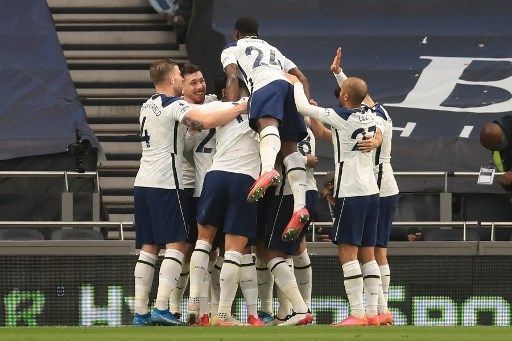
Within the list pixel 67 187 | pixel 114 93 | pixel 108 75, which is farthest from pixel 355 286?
pixel 108 75

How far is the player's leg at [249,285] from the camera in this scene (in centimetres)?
1580

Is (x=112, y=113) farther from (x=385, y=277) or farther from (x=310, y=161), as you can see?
(x=310, y=161)

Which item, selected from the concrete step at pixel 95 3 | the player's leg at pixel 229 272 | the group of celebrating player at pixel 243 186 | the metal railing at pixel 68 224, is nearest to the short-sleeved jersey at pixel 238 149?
the group of celebrating player at pixel 243 186

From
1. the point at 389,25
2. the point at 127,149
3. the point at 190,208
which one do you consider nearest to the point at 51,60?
the point at 127,149

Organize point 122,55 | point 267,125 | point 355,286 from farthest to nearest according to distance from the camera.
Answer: point 122,55
point 355,286
point 267,125

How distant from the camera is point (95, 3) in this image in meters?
26.2

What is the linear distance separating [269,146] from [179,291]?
2067mm

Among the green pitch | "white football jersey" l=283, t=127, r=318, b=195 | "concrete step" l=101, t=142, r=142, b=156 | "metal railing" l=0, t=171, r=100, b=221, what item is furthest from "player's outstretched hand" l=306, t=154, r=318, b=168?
"concrete step" l=101, t=142, r=142, b=156

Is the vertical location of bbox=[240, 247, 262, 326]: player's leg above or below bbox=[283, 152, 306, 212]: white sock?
below

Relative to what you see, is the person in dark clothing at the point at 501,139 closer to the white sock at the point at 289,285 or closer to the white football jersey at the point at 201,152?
the white football jersey at the point at 201,152

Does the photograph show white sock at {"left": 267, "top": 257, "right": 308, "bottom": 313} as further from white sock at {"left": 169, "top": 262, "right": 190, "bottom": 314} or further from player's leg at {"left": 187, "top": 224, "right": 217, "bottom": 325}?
white sock at {"left": 169, "top": 262, "right": 190, "bottom": 314}

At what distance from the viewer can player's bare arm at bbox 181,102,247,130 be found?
15.4m

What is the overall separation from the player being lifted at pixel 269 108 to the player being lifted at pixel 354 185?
0.21 meters

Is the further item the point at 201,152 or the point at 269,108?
the point at 201,152
